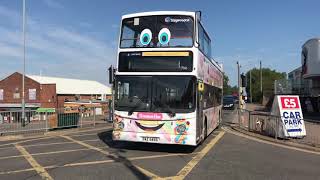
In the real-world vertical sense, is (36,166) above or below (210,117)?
below

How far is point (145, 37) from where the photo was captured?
1313 centimetres

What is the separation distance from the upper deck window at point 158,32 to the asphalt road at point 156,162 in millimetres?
3336

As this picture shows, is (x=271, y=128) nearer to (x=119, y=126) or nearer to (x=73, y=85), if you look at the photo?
(x=119, y=126)

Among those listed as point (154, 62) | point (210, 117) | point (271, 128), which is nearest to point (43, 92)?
point (271, 128)

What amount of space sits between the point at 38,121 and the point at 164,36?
1168 centimetres

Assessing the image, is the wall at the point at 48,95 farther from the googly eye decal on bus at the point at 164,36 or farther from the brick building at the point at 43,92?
the googly eye decal on bus at the point at 164,36

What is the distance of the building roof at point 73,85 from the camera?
79000 millimetres

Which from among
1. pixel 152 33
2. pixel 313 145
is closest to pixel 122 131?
pixel 152 33

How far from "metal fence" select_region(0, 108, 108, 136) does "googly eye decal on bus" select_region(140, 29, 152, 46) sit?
10.2 meters

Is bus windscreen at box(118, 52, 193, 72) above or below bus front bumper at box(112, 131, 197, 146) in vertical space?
A: above

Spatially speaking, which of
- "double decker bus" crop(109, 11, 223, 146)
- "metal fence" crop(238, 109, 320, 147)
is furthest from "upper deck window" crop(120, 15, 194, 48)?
"metal fence" crop(238, 109, 320, 147)

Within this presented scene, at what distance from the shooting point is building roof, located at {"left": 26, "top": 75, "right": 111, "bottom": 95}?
7900 cm

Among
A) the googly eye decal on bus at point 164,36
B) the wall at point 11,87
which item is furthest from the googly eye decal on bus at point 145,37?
the wall at point 11,87

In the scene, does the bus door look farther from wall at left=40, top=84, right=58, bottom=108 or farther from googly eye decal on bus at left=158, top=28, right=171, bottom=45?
wall at left=40, top=84, right=58, bottom=108
